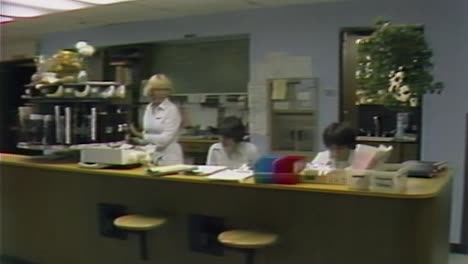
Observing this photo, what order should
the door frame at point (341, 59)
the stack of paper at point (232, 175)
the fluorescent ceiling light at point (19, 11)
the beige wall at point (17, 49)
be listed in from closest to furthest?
the stack of paper at point (232, 175) → the door frame at point (341, 59) → the fluorescent ceiling light at point (19, 11) → the beige wall at point (17, 49)

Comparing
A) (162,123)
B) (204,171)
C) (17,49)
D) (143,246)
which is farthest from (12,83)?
(204,171)

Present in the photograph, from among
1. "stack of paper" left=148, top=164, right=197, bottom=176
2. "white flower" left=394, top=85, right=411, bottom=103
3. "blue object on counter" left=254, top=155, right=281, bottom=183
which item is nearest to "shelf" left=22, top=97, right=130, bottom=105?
"stack of paper" left=148, top=164, right=197, bottom=176

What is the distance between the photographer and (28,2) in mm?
5371

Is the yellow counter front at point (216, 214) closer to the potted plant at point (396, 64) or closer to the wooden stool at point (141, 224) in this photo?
the wooden stool at point (141, 224)

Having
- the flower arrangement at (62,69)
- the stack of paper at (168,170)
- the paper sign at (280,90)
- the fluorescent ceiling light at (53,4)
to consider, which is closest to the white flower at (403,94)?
the stack of paper at (168,170)

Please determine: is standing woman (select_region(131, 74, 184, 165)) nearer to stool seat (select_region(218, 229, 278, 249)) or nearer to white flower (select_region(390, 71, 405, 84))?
stool seat (select_region(218, 229, 278, 249))

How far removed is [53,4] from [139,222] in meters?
3.38

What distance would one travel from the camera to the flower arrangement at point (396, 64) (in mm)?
3264

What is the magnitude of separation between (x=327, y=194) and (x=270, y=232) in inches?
17.3

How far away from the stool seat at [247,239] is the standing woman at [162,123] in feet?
4.50

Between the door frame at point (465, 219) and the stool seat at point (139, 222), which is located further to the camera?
the door frame at point (465, 219)

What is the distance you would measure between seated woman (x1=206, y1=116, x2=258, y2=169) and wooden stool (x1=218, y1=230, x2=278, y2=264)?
917 mm

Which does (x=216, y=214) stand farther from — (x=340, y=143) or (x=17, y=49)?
(x=17, y=49)

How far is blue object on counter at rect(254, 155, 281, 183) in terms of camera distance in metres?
2.80
